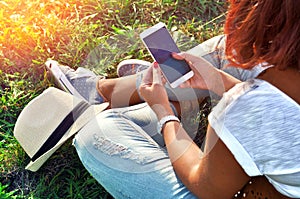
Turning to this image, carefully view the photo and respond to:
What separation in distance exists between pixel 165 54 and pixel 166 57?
0.01 meters

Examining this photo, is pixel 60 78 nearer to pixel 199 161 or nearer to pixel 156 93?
pixel 156 93

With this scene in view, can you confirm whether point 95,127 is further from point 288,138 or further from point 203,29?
point 203,29

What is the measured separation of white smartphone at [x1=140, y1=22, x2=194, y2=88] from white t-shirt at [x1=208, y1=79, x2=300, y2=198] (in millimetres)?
442

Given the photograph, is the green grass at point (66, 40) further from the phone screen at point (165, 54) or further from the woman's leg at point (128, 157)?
the phone screen at point (165, 54)

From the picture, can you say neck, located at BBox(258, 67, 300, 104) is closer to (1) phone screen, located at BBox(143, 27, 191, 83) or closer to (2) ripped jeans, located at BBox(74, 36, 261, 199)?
(2) ripped jeans, located at BBox(74, 36, 261, 199)

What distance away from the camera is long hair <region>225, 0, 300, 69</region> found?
1.09 meters

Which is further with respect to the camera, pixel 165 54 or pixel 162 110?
pixel 165 54

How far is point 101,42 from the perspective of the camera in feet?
7.78

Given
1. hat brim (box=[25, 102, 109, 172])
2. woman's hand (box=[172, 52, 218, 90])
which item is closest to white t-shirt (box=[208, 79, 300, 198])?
woman's hand (box=[172, 52, 218, 90])

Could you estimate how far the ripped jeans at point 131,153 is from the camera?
5.01 ft

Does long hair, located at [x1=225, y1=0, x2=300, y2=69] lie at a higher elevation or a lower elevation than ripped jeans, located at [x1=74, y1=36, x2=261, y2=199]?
higher

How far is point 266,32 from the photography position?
1140mm

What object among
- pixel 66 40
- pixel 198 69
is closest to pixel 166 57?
pixel 198 69

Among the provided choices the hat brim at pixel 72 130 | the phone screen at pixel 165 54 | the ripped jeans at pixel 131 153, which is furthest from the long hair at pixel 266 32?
the hat brim at pixel 72 130
